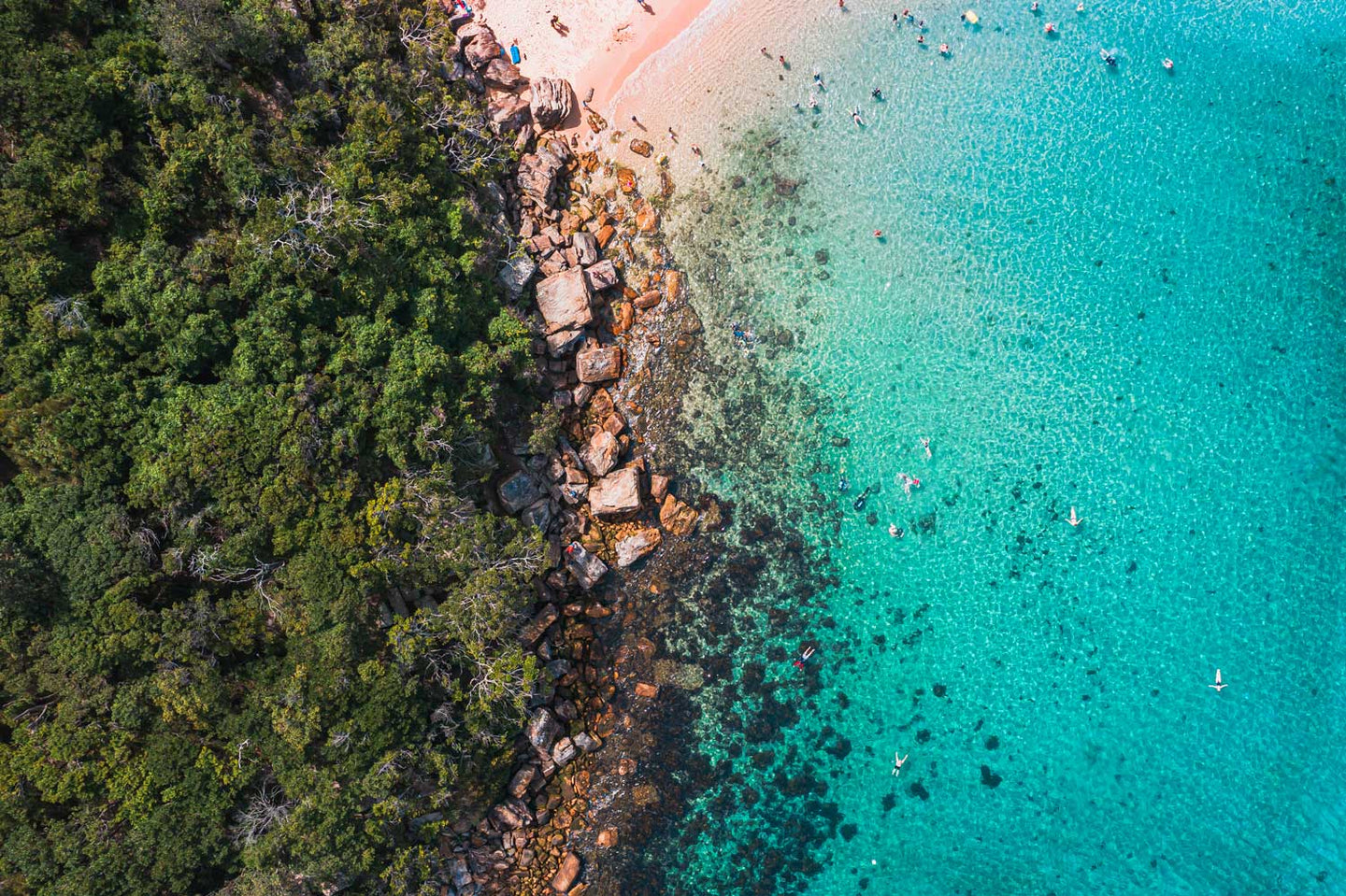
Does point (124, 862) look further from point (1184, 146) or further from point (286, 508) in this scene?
point (1184, 146)

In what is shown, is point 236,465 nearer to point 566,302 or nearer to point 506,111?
point 566,302

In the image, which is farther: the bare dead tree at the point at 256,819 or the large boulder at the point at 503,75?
the large boulder at the point at 503,75

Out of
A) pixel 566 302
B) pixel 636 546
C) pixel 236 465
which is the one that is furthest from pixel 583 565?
pixel 236 465

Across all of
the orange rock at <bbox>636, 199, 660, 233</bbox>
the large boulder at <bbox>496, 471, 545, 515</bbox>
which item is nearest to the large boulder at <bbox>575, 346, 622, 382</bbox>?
the large boulder at <bbox>496, 471, 545, 515</bbox>

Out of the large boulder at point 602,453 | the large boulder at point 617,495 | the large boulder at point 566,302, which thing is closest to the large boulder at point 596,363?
the large boulder at point 566,302

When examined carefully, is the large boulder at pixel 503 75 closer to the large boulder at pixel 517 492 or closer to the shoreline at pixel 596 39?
the shoreline at pixel 596 39

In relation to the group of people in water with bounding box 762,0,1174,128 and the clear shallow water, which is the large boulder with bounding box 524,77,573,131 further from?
the group of people in water with bounding box 762,0,1174,128
